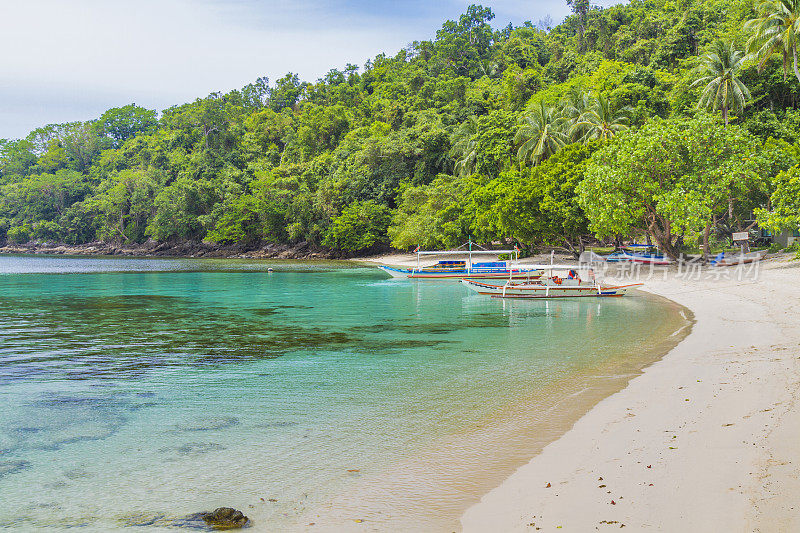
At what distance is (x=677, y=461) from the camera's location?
21.2 feet

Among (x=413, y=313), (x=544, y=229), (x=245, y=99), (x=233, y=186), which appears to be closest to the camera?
(x=413, y=313)

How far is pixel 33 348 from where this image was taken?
16312mm

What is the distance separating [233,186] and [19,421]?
86.4m

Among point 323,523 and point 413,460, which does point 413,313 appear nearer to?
point 413,460

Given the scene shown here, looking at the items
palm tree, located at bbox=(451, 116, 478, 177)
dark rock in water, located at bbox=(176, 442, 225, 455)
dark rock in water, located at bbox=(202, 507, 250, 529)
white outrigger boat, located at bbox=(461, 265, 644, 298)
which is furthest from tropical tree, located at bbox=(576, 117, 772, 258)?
dark rock in water, located at bbox=(202, 507, 250, 529)

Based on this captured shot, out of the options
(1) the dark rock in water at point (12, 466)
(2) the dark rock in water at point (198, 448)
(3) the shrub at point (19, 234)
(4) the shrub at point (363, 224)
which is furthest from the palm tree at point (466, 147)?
(3) the shrub at point (19, 234)

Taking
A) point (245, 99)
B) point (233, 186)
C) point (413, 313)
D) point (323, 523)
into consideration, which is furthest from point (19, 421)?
point (245, 99)

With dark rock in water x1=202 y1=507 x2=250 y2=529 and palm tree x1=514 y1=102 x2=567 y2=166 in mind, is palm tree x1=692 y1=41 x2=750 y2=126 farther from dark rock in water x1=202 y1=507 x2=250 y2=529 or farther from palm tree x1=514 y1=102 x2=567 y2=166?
dark rock in water x1=202 y1=507 x2=250 y2=529

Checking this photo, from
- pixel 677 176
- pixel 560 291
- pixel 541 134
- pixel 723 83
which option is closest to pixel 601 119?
pixel 541 134

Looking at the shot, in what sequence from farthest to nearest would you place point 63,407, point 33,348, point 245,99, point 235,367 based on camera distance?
point 245,99
point 33,348
point 235,367
point 63,407

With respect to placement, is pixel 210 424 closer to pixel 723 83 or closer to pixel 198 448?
pixel 198 448

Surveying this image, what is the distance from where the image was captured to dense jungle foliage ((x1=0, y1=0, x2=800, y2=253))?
109 ft

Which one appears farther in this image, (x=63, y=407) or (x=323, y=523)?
(x=63, y=407)

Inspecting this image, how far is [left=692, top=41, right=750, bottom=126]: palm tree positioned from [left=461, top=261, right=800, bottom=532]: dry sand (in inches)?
1532
